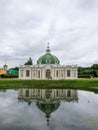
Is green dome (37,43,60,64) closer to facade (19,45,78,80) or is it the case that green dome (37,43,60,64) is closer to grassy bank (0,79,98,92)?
facade (19,45,78,80)

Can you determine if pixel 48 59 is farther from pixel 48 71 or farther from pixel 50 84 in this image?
pixel 50 84

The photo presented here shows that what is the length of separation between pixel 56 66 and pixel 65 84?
688 inches

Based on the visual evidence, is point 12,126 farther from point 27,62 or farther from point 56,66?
point 27,62

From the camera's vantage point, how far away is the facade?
67125 millimetres

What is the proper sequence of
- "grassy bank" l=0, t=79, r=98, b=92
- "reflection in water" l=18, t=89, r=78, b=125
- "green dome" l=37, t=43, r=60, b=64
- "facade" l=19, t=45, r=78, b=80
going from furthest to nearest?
"green dome" l=37, t=43, r=60, b=64, "facade" l=19, t=45, r=78, b=80, "grassy bank" l=0, t=79, r=98, b=92, "reflection in water" l=18, t=89, r=78, b=125

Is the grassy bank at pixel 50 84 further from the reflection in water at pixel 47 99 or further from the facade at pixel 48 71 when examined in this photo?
the facade at pixel 48 71

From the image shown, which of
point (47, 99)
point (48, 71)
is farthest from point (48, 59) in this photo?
point (47, 99)

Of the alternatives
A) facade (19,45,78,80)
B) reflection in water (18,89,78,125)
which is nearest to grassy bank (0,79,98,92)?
reflection in water (18,89,78,125)

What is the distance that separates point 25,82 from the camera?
170ft

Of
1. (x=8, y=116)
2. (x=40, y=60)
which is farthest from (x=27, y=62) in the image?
(x=8, y=116)

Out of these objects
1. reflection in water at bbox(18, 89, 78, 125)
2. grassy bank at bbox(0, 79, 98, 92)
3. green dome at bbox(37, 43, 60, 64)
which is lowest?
reflection in water at bbox(18, 89, 78, 125)

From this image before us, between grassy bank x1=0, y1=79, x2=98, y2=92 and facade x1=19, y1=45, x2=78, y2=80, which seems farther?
facade x1=19, y1=45, x2=78, y2=80

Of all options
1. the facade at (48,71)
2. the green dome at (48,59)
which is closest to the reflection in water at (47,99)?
the facade at (48,71)

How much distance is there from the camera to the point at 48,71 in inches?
2657
